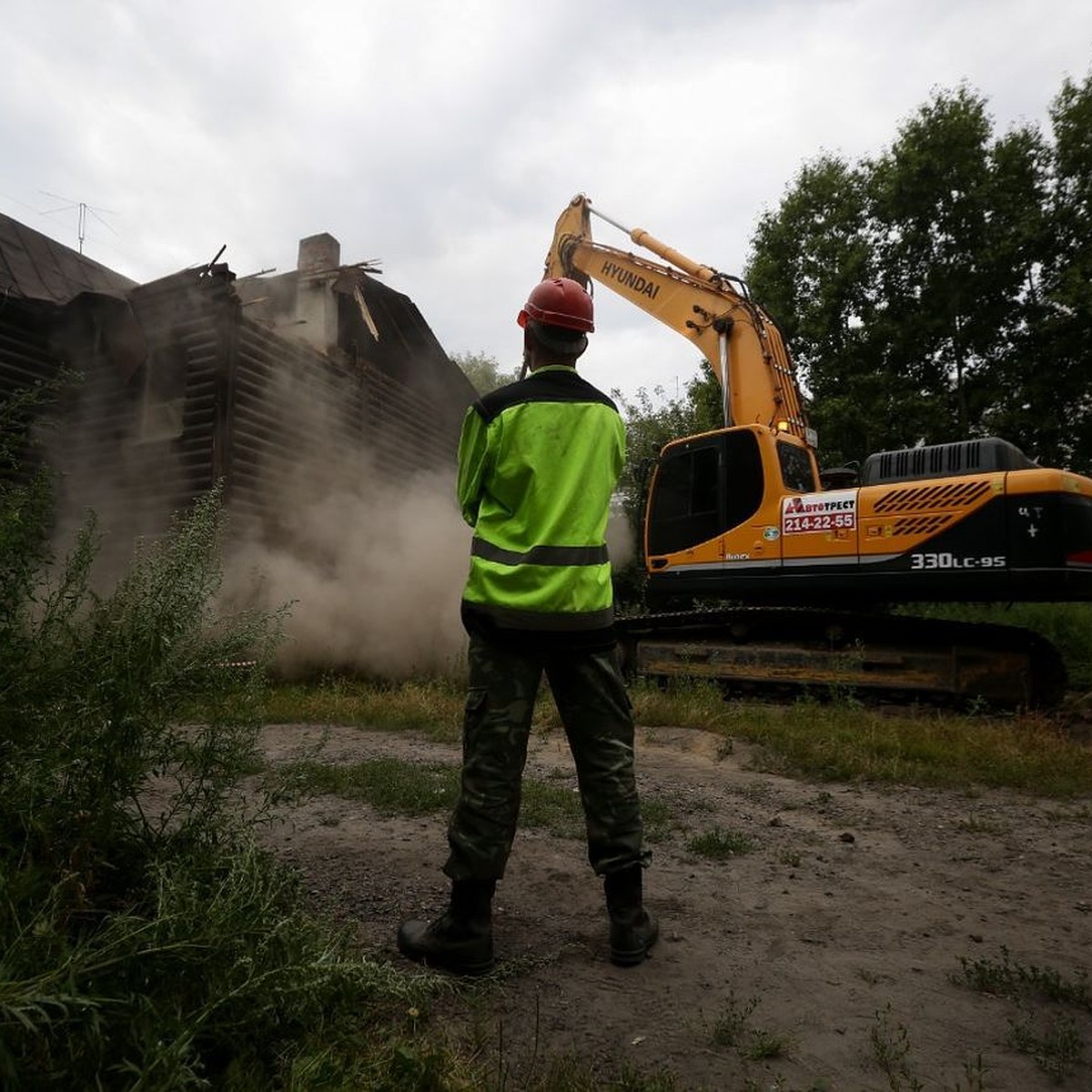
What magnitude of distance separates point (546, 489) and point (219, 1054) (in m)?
1.68

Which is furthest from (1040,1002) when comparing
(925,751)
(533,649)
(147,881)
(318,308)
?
(318,308)

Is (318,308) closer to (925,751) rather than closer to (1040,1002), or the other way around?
(925,751)

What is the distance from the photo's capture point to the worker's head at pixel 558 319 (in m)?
2.65

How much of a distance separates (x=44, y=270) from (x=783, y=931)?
38.1 feet

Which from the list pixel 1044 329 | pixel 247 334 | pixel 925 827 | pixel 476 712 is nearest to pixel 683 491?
pixel 925 827

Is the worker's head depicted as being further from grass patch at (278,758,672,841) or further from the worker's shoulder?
grass patch at (278,758,672,841)

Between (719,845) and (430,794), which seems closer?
(719,845)

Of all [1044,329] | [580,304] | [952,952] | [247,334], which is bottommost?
[952,952]

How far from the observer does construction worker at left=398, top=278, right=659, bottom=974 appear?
2.26 meters

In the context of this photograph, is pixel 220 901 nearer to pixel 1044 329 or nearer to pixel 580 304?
pixel 580 304

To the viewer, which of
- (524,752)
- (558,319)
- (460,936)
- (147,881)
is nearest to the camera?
(147,881)

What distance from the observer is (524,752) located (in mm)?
2338

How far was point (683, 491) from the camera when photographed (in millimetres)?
8422

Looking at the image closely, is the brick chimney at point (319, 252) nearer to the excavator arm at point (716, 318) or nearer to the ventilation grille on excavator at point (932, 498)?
the excavator arm at point (716, 318)
